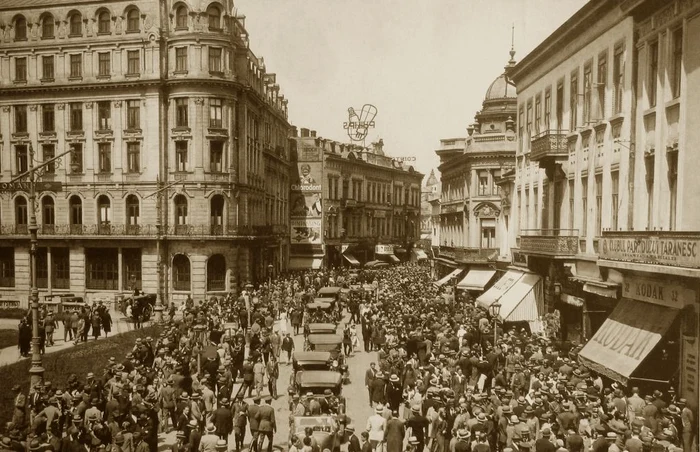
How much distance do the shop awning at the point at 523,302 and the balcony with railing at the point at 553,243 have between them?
1.66 m

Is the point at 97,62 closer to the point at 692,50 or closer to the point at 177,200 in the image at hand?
the point at 177,200

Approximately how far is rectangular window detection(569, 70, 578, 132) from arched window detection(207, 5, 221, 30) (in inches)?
1089

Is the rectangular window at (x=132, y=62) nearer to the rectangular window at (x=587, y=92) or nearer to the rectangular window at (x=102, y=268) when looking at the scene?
the rectangular window at (x=102, y=268)

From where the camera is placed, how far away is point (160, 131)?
47.0m

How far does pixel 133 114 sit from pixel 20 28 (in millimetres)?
10856

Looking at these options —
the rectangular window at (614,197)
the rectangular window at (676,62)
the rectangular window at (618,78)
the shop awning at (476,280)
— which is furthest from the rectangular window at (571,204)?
the shop awning at (476,280)

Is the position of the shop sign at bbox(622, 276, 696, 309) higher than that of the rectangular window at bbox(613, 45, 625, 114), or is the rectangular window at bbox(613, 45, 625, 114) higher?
the rectangular window at bbox(613, 45, 625, 114)

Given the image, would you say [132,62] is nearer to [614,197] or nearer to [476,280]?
[476,280]

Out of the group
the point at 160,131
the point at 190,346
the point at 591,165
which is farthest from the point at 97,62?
the point at 591,165

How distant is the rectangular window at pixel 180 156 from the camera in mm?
47312

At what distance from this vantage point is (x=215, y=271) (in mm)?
48031

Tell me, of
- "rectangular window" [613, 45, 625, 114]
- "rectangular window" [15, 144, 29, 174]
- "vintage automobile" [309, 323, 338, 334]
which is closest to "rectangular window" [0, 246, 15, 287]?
"rectangular window" [15, 144, 29, 174]

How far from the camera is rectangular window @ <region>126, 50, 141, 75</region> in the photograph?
47.4 meters

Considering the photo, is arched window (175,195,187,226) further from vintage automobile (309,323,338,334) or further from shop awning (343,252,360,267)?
shop awning (343,252,360,267)
